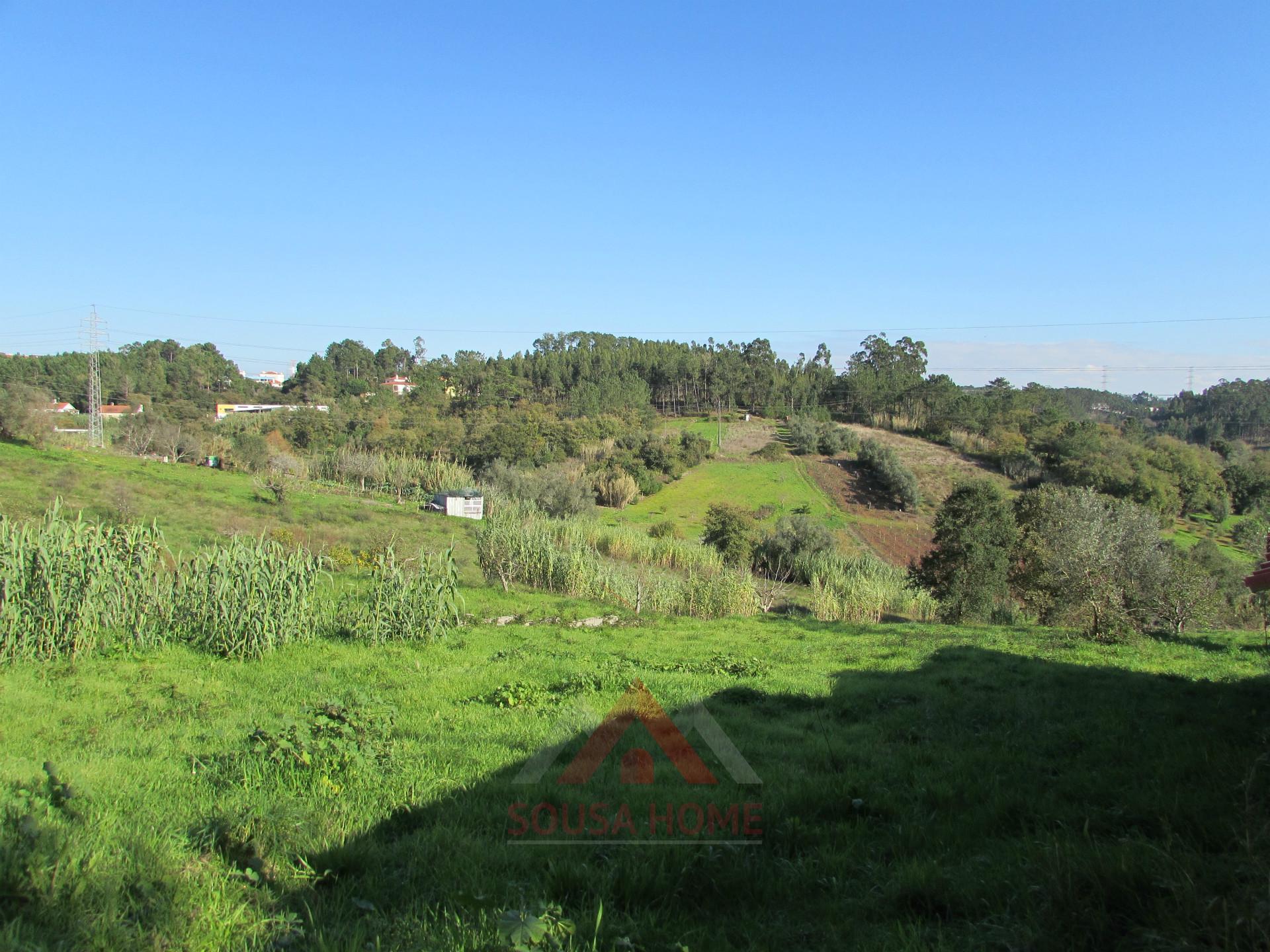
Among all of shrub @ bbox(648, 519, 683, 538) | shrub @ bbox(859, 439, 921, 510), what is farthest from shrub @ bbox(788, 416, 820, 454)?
shrub @ bbox(648, 519, 683, 538)

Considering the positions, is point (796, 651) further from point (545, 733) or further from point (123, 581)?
point (123, 581)

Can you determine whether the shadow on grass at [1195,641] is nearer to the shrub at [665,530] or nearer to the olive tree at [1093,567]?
the olive tree at [1093,567]

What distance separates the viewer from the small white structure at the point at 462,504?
46.5m

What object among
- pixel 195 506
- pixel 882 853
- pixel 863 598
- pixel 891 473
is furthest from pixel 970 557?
pixel 891 473

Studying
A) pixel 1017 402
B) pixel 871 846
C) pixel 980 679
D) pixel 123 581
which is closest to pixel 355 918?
pixel 871 846

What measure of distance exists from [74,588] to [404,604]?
3.81 metres

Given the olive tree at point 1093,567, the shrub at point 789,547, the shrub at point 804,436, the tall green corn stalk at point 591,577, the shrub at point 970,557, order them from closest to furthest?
1. the olive tree at point 1093,567
2. the tall green corn stalk at point 591,577
3. the shrub at point 970,557
4. the shrub at point 789,547
5. the shrub at point 804,436

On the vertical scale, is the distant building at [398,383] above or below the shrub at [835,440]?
above

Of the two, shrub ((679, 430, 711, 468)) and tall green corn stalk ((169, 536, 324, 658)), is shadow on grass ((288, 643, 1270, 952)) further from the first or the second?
shrub ((679, 430, 711, 468))

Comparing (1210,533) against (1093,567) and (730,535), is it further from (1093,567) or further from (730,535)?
(1093,567)

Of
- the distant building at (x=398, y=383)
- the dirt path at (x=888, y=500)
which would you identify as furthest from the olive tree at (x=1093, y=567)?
the distant building at (x=398, y=383)

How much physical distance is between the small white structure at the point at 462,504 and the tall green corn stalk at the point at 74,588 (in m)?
36.5

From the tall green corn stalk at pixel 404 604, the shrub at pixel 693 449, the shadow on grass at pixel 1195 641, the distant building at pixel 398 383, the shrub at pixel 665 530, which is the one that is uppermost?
the distant building at pixel 398 383

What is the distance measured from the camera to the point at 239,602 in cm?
884
